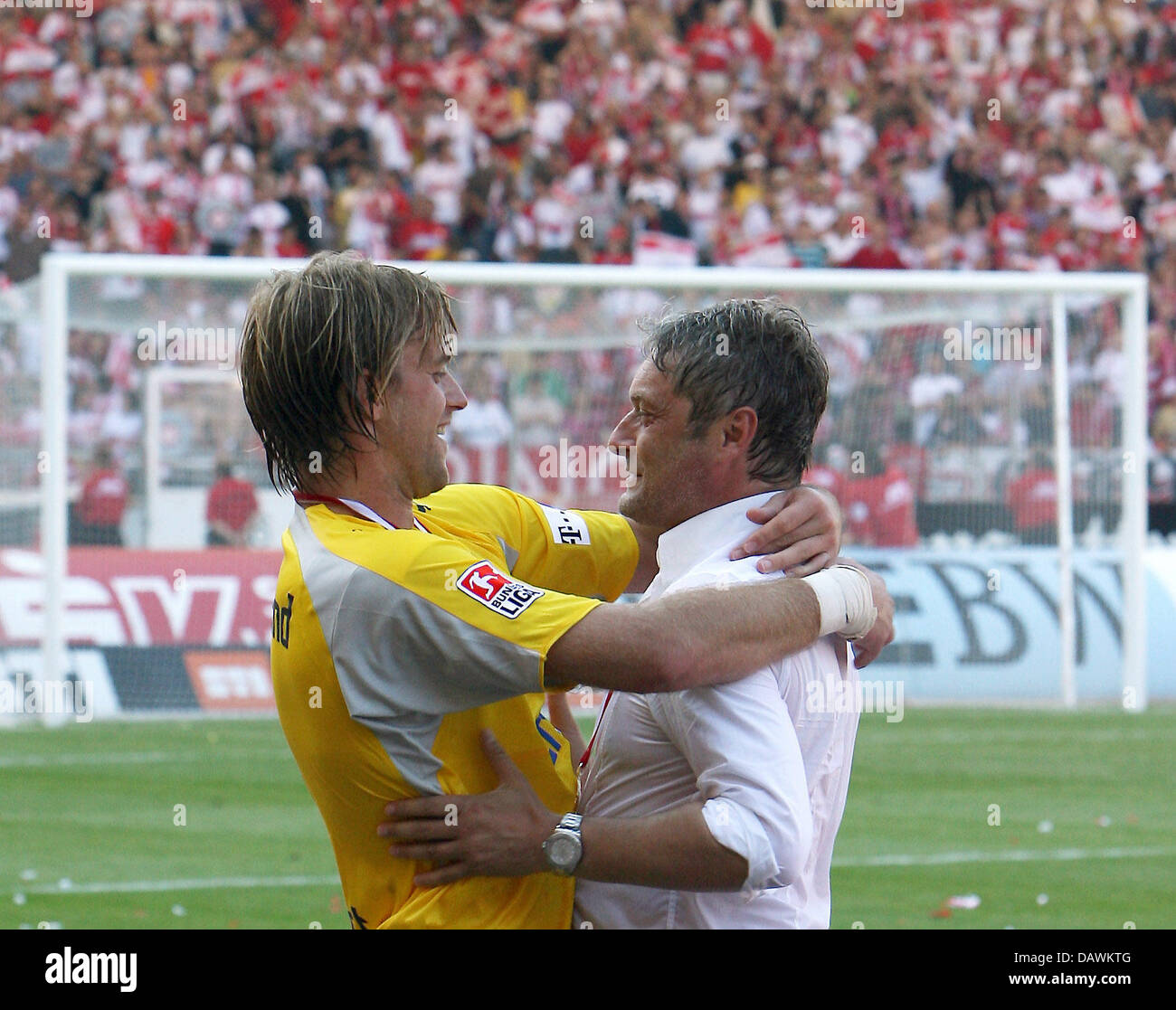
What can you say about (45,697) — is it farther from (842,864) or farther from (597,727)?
(597,727)

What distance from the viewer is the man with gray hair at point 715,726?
242 cm

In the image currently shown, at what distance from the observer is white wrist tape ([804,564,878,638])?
2635 millimetres

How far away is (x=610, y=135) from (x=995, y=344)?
743 centimetres

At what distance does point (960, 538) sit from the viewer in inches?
512

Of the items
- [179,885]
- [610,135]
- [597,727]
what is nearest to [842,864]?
[179,885]

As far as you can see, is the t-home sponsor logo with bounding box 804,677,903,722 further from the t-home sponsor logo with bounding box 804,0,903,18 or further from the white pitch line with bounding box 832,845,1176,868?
the t-home sponsor logo with bounding box 804,0,903,18

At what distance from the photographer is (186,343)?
1216cm

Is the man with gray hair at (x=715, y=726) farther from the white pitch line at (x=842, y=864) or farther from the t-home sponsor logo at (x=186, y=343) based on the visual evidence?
the t-home sponsor logo at (x=186, y=343)

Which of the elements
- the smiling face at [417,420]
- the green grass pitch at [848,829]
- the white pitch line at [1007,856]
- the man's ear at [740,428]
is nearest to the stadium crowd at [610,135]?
the green grass pitch at [848,829]

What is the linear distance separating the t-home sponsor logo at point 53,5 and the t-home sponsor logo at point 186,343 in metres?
8.57

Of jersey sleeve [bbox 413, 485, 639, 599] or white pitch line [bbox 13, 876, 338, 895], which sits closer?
jersey sleeve [bbox 413, 485, 639, 599]

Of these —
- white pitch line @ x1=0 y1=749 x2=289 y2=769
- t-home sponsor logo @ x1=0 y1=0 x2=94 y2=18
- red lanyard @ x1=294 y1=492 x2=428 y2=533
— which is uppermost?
t-home sponsor logo @ x1=0 y1=0 x2=94 y2=18
